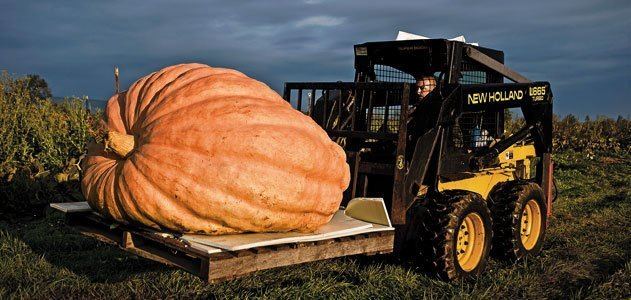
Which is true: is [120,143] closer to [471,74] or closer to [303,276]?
[303,276]

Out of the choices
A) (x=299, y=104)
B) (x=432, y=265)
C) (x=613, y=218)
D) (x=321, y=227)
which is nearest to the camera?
(x=321, y=227)

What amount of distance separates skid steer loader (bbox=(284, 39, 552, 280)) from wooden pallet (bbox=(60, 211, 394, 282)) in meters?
0.62

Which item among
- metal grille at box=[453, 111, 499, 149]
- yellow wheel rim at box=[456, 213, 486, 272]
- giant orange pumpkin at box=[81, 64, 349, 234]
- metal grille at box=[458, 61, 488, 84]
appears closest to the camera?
giant orange pumpkin at box=[81, 64, 349, 234]

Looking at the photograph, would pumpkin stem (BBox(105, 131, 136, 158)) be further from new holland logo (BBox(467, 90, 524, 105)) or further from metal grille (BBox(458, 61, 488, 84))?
metal grille (BBox(458, 61, 488, 84))

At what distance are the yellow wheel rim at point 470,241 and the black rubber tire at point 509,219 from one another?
578mm

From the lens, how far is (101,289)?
4387 mm

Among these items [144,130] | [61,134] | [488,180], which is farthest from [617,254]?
[61,134]

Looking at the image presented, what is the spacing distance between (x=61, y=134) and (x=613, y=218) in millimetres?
7954

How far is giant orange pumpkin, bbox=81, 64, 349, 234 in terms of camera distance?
3.46 metres

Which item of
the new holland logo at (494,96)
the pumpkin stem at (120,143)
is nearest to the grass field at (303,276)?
the pumpkin stem at (120,143)

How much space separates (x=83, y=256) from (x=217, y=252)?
270cm

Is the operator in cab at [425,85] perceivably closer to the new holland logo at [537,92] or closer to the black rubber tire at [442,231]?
the black rubber tire at [442,231]

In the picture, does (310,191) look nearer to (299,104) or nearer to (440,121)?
(440,121)

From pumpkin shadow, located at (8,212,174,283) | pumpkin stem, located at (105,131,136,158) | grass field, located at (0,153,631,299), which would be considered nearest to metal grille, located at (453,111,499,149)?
grass field, located at (0,153,631,299)
